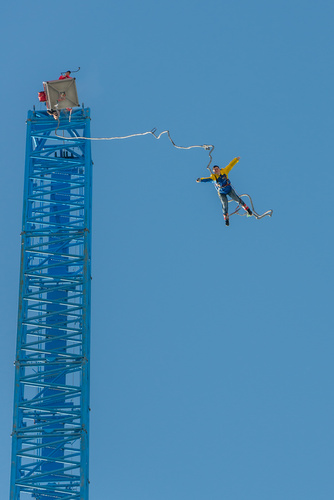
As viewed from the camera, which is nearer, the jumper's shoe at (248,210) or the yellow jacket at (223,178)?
the yellow jacket at (223,178)

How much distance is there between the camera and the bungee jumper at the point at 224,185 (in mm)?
45781

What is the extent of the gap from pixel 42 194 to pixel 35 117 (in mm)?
3814

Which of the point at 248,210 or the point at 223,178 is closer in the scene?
the point at 223,178

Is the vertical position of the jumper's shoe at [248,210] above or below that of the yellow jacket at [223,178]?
below

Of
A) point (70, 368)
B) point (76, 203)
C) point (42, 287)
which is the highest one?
point (76, 203)

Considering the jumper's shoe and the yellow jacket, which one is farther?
the jumper's shoe

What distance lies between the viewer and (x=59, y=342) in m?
50.0

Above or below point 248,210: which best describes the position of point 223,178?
above

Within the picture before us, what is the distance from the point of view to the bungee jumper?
45781 millimetres

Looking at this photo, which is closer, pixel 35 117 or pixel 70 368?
pixel 70 368

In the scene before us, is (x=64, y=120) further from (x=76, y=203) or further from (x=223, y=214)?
(x=223, y=214)

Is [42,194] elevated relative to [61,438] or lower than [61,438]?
elevated

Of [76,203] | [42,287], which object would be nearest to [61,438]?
[42,287]

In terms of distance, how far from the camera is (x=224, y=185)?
151 ft
